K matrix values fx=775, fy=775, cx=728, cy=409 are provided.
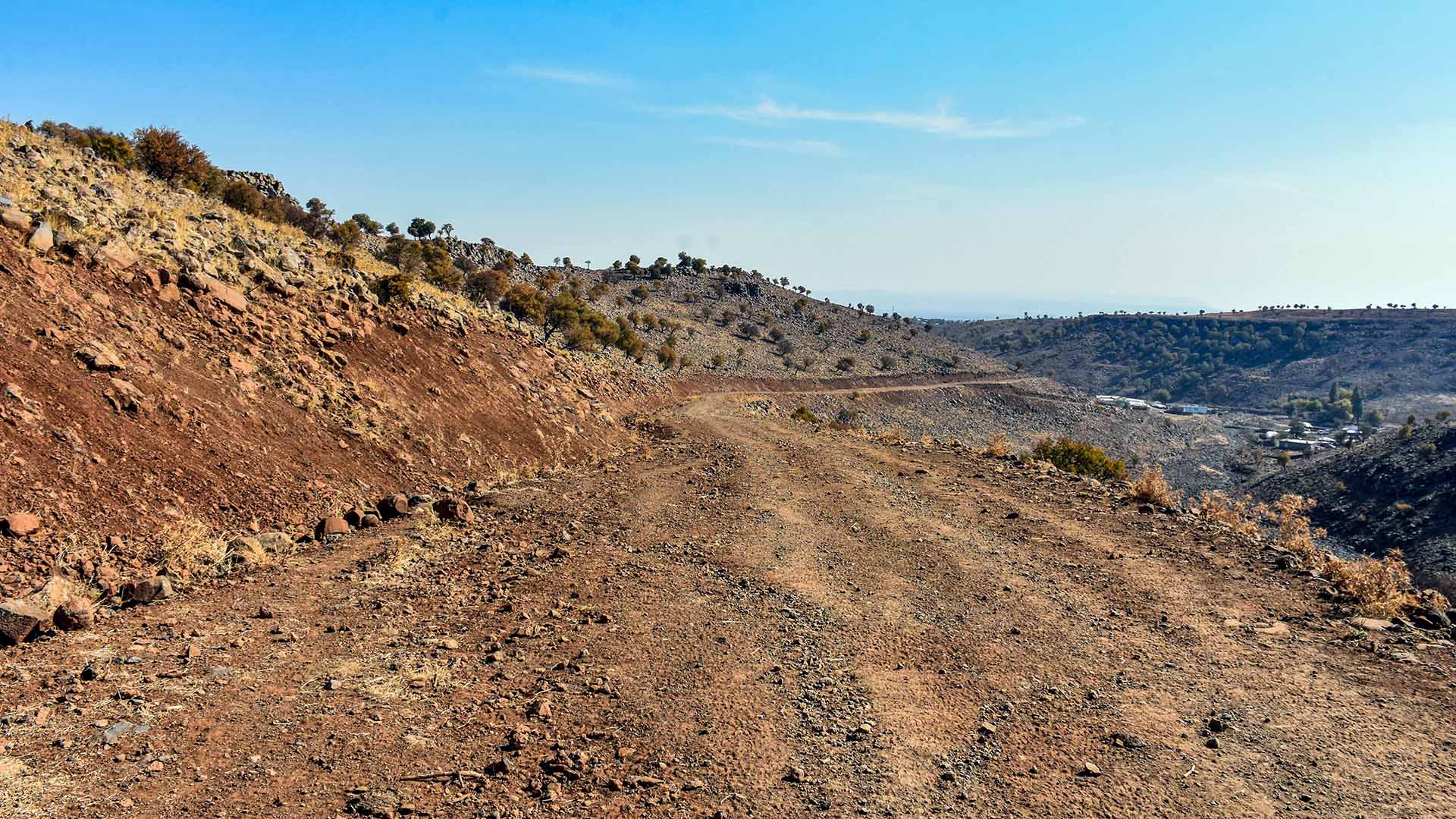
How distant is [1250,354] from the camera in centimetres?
11775

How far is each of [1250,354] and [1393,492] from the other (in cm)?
8647

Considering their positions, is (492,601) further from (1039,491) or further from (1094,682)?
(1039,491)

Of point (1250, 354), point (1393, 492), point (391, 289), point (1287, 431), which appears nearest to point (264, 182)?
point (391, 289)

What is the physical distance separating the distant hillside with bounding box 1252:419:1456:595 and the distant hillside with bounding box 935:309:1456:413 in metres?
47.8

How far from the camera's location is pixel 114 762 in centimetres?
550

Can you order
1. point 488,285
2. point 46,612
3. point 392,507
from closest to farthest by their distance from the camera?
1. point 46,612
2. point 392,507
3. point 488,285

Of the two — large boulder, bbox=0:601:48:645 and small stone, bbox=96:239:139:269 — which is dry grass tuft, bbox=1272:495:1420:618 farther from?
small stone, bbox=96:239:139:269

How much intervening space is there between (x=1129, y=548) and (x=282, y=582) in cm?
1243

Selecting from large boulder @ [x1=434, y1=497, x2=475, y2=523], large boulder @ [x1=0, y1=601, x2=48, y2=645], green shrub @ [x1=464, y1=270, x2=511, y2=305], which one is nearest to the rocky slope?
large boulder @ [x1=0, y1=601, x2=48, y2=645]

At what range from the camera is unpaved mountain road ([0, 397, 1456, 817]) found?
5672 mm

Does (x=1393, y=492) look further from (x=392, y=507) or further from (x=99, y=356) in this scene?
(x=99, y=356)

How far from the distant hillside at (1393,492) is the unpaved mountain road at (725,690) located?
1116 inches

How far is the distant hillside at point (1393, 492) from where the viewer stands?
36.5 metres

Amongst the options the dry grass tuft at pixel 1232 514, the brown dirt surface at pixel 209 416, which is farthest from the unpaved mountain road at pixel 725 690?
the brown dirt surface at pixel 209 416
